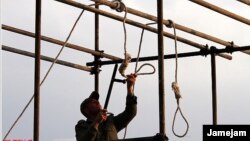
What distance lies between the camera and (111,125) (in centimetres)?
1075

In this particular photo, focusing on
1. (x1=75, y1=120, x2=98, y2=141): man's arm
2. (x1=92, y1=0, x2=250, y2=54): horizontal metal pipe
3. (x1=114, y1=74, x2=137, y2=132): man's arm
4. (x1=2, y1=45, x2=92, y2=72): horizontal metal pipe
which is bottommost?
(x1=75, y1=120, x2=98, y2=141): man's arm

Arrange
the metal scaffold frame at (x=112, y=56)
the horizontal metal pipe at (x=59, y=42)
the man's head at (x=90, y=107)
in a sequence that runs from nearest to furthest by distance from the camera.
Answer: the metal scaffold frame at (x=112, y=56)
the man's head at (x=90, y=107)
the horizontal metal pipe at (x=59, y=42)

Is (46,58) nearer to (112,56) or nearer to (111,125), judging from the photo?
(112,56)

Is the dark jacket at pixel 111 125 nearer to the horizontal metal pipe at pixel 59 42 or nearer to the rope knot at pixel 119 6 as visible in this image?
the rope knot at pixel 119 6

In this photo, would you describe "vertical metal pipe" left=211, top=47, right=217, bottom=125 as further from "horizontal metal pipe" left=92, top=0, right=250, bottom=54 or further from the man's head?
the man's head

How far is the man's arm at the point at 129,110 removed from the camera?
9791 millimetres

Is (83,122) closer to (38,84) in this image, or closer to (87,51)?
(38,84)

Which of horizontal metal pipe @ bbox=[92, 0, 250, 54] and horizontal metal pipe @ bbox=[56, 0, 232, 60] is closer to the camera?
horizontal metal pipe @ bbox=[56, 0, 232, 60]

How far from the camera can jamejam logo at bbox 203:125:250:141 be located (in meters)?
10.9

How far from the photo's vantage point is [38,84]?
30.7ft

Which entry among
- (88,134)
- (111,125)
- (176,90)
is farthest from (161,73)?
(111,125)

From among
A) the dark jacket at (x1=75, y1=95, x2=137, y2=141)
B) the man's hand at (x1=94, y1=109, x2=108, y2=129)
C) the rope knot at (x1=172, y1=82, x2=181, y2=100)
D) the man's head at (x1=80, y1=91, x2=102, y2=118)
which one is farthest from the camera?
the man's head at (x1=80, y1=91, x2=102, y2=118)

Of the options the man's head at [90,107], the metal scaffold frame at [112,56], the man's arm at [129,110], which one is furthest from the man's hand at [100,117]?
the man's head at [90,107]

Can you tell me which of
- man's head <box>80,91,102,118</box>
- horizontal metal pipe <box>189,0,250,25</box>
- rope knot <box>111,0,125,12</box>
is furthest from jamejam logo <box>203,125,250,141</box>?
rope knot <box>111,0,125,12</box>
